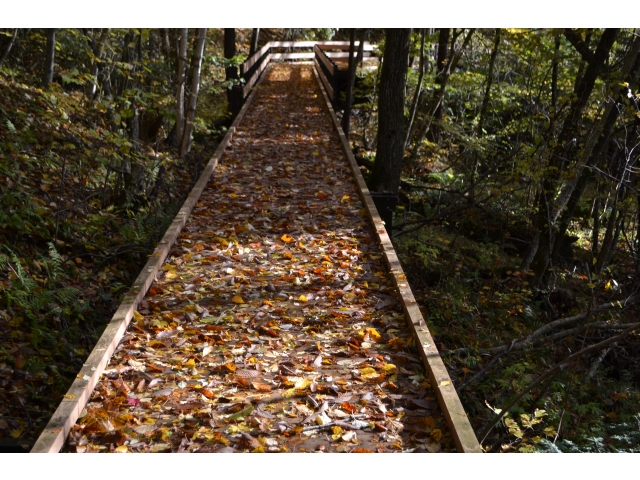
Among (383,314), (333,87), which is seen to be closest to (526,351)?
(383,314)

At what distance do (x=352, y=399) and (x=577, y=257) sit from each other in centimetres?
1235

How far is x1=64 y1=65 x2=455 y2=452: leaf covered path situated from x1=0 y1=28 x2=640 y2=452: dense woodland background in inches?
37.4

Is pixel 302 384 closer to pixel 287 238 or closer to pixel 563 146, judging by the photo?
pixel 287 238

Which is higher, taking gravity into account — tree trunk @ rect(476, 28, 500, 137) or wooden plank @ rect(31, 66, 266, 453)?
tree trunk @ rect(476, 28, 500, 137)

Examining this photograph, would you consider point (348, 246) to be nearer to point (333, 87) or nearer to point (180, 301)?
point (180, 301)

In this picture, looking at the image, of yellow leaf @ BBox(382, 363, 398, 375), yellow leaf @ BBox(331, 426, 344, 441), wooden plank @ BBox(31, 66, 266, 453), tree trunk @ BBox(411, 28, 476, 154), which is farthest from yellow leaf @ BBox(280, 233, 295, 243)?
tree trunk @ BBox(411, 28, 476, 154)

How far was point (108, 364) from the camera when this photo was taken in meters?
4.86

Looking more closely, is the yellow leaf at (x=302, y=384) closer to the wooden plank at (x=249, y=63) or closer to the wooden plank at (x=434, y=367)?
the wooden plank at (x=434, y=367)

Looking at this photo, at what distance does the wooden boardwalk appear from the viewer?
13.5 feet

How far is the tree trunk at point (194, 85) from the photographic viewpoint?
12.5 m

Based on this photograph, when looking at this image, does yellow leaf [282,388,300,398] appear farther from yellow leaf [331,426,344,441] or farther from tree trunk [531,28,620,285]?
tree trunk [531,28,620,285]

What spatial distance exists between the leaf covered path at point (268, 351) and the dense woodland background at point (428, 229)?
Result: 949 millimetres

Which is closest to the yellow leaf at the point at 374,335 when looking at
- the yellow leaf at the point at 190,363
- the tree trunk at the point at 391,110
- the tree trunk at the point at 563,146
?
the yellow leaf at the point at 190,363

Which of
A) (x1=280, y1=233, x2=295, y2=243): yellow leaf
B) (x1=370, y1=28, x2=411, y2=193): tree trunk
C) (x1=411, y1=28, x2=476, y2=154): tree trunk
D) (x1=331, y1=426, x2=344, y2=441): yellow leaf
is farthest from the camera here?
(x1=411, y1=28, x2=476, y2=154): tree trunk
